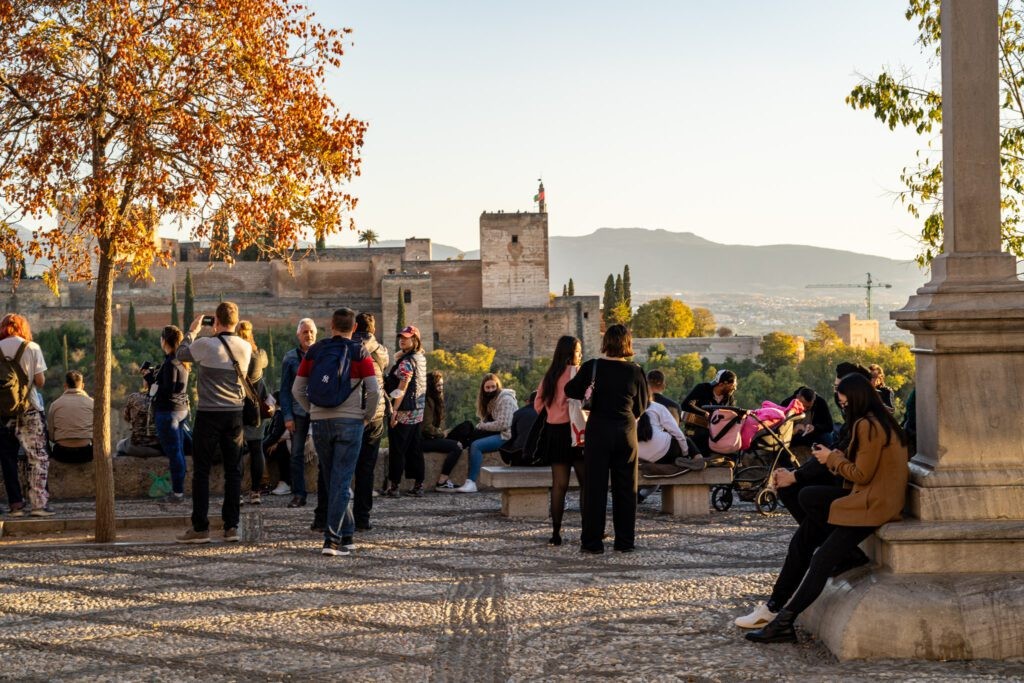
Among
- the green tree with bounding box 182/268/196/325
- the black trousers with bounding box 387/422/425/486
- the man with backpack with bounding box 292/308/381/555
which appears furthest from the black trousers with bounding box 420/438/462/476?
the green tree with bounding box 182/268/196/325

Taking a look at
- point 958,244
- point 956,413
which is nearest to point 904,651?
point 956,413

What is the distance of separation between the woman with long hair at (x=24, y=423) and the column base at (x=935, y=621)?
5.79m

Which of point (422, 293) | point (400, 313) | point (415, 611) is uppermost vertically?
point (422, 293)

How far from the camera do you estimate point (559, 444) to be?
25.3ft

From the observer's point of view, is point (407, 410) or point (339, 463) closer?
point (339, 463)

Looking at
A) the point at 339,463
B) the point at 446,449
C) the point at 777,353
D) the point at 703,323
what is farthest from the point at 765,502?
the point at 703,323

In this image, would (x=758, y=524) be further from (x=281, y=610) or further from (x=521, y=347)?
(x=521, y=347)

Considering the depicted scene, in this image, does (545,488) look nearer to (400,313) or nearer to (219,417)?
(219,417)

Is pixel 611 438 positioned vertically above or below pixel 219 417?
below

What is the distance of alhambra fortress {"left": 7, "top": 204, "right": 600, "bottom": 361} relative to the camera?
7088 centimetres

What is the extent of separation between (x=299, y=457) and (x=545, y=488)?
1.92 m

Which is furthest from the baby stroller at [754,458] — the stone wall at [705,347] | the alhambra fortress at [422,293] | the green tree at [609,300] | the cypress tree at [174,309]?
the green tree at [609,300]

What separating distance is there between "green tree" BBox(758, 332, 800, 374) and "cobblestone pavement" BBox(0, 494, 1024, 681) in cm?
7721

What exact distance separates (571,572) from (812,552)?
179 centimetres
